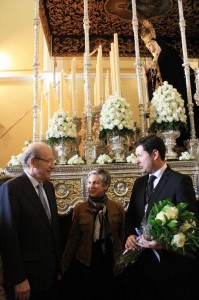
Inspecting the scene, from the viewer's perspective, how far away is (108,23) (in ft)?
18.9

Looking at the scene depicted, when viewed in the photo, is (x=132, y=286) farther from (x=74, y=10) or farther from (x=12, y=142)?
(x=12, y=142)

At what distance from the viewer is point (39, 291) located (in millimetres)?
2172

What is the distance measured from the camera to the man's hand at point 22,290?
1.98m

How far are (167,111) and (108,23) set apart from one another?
2.91 m

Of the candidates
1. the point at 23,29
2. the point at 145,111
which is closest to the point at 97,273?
the point at 145,111

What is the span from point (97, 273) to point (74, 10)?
165 inches

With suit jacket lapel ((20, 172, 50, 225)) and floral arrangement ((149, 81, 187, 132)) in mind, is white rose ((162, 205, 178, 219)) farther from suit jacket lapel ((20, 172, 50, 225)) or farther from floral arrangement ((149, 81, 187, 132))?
floral arrangement ((149, 81, 187, 132))

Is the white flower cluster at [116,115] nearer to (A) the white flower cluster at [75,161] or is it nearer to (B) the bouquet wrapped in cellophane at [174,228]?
(A) the white flower cluster at [75,161]

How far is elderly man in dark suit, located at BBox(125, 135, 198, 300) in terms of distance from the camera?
2.18 meters

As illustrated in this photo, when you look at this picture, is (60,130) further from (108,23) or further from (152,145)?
(108,23)

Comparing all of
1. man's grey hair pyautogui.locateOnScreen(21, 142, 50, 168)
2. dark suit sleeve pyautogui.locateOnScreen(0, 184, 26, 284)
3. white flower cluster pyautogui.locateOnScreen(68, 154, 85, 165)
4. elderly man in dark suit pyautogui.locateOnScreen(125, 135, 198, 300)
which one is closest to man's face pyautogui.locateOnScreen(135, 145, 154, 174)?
elderly man in dark suit pyautogui.locateOnScreen(125, 135, 198, 300)

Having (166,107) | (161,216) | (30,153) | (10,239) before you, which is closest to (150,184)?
(161,216)

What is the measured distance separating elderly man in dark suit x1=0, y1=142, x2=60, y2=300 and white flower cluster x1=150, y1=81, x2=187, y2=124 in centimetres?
156

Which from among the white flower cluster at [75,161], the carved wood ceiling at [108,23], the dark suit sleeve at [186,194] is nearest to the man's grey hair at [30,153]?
the white flower cluster at [75,161]
